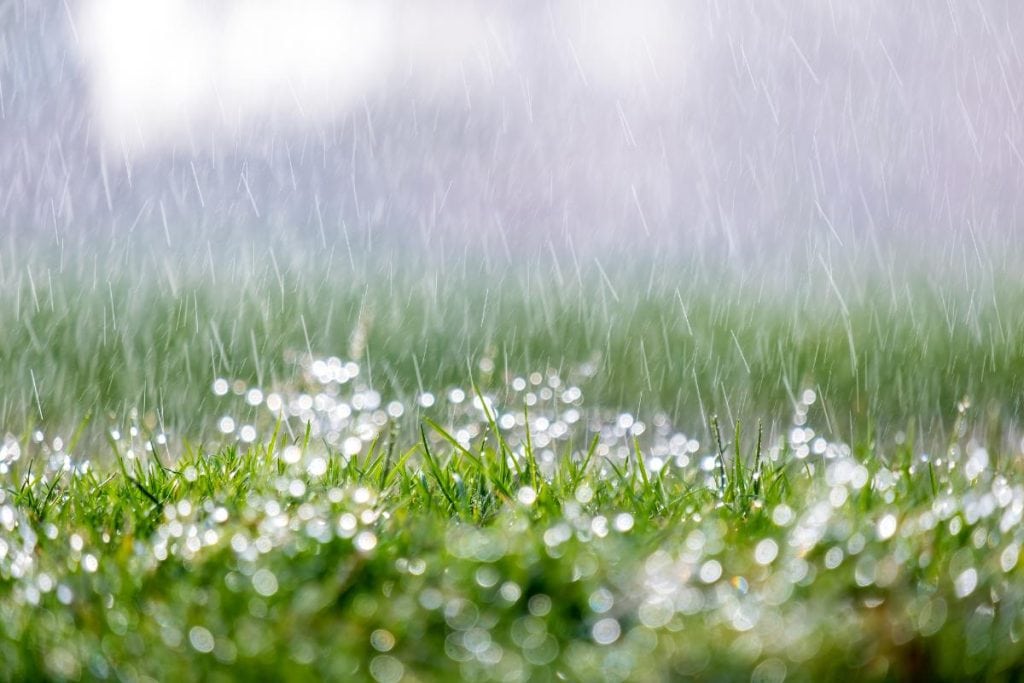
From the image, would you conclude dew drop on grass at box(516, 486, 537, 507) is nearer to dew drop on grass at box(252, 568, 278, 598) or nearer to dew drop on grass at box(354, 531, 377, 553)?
dew drop on grass at box(354, 531, 377, 553)

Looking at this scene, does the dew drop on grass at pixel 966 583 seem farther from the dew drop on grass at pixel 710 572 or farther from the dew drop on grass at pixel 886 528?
the dew drop on grass at pixel 710 572

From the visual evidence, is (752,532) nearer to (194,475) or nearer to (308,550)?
(308,550)

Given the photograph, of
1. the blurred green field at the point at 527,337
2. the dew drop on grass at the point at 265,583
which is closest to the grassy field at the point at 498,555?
the dew drop on grass at the point at 265,583

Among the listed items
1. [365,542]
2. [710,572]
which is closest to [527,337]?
[365,542]

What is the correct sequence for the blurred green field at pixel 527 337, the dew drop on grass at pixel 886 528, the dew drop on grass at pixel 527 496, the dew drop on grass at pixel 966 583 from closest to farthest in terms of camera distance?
the dew drop on grass at pixel 966 583, the dew drop on grass at pixel 886 528, the dew drop on grass at pixel 527 496, the blurred green field at pixel 527 337

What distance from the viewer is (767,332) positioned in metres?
6.55

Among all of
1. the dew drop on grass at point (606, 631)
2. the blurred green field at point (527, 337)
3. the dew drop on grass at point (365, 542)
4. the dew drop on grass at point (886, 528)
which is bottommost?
the blurred green field at point (527, 337)

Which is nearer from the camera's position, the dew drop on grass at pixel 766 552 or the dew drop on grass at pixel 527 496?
the dew drop on grass at pixel 766 552

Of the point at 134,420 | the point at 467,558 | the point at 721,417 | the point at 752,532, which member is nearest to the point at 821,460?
the point at 752,532

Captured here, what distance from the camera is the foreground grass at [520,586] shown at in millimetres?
1396

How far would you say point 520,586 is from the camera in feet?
5.24

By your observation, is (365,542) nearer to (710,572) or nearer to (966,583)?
(710,572)

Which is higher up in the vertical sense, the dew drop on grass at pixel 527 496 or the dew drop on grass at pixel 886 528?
the dew drop on grass at pixel 886 528

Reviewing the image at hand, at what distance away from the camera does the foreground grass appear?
1.40 meters
